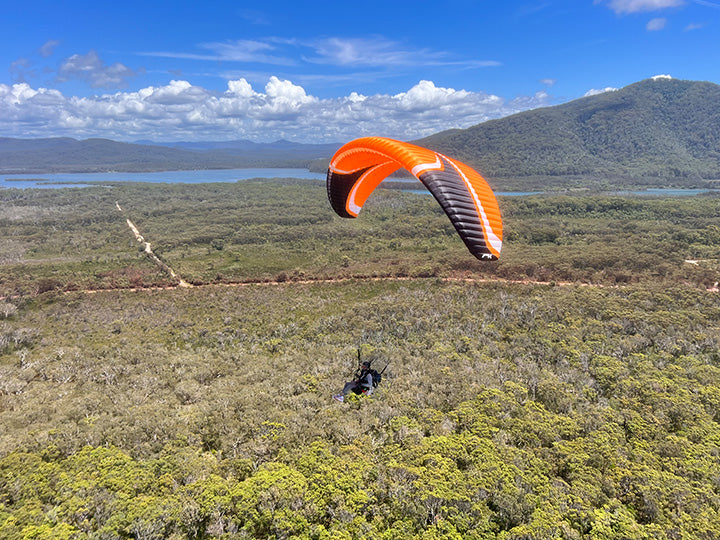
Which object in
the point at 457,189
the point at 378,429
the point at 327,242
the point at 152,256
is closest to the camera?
the point at 457,189

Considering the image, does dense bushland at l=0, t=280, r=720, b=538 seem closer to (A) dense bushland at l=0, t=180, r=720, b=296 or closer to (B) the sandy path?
(A) dense bushland at l=0, t=180, r=720, b=296

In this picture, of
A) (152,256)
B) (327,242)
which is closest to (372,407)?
(152,256)

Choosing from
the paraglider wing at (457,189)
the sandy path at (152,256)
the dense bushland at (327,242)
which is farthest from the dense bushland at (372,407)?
the paraglider wing at (457,189)

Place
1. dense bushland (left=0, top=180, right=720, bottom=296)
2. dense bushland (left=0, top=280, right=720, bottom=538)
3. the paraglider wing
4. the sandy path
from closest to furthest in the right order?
the paraglider wing < dense bushland (left=0, top=280, right=720, bottom=538) < dense bushland (left=0, top=180, right=720, bottom=296) < the sandy path

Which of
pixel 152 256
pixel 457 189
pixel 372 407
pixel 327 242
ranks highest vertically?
pixel 457 189

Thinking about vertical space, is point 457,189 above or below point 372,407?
above

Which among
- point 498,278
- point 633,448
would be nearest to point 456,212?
point 633,448

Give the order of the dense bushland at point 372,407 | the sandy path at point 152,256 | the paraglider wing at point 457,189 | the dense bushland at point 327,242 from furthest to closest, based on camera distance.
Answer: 1. the sandy path at point 152,256
2. the dense bushland at point 327,242
3. the dense bushland at point 372,407
4. the paraglider wing at point 457,189

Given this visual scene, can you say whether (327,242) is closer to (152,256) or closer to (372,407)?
(152,256)

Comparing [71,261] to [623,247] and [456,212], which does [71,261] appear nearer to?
[456,212]

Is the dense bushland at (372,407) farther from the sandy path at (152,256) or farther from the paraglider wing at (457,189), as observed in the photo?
the paraglider wing at (457,189)

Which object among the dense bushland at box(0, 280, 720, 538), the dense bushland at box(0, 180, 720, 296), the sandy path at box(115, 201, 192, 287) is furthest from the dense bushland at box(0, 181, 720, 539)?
the sandy path at box(115, 201, 192, 287)
